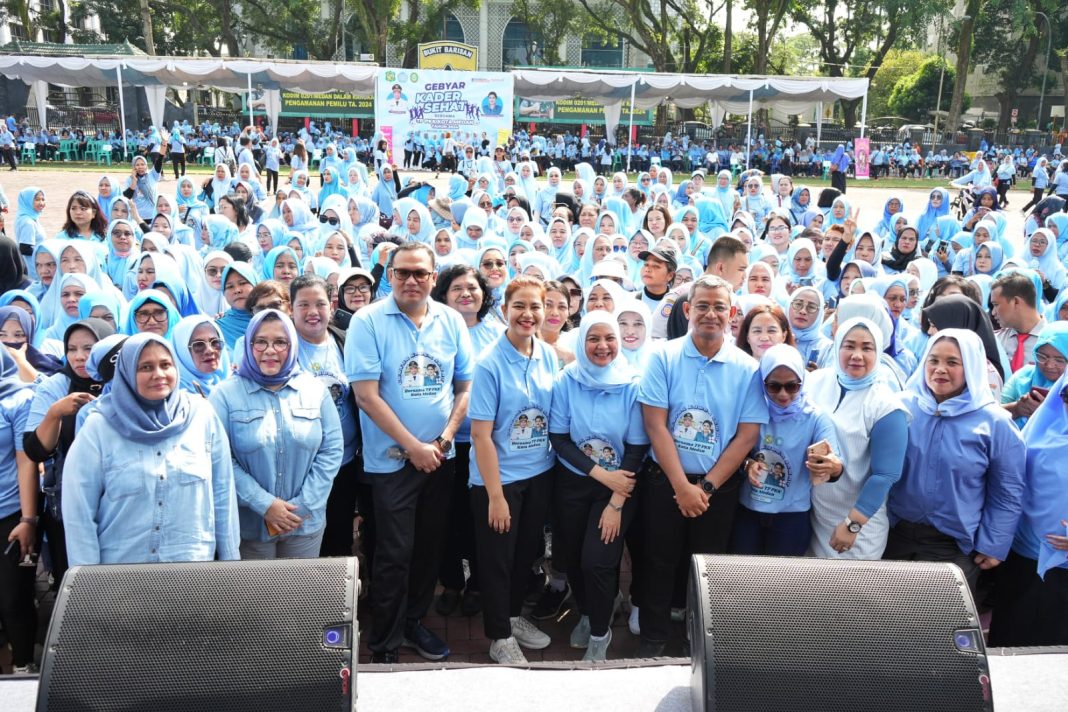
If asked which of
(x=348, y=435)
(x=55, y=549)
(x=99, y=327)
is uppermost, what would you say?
(x=99, y=327)

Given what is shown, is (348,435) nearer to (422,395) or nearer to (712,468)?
(422,395)

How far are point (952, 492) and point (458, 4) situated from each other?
1852 inches

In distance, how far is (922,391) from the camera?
10.9ft

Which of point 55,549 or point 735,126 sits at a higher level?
point 735,126

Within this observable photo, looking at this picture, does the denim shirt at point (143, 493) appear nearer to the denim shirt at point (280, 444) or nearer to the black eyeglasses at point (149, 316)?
the denim shirt at point (280, 444)

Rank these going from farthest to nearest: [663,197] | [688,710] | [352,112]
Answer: [352,112], [663,197], [688,710]

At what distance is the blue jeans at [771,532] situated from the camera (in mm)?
3430

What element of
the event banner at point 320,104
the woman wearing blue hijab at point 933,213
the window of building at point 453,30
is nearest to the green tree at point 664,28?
the window of building at point 453,30

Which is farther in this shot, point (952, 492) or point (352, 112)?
point (352, 112)

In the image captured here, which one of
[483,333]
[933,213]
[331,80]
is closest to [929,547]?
[483,333]

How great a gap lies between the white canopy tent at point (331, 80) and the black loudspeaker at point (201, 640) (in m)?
21.6

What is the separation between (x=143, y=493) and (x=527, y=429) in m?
1.50

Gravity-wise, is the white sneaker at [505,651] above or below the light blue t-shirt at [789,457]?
below

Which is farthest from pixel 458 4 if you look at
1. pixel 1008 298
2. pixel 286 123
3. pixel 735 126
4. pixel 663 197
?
pixel 1008 298
